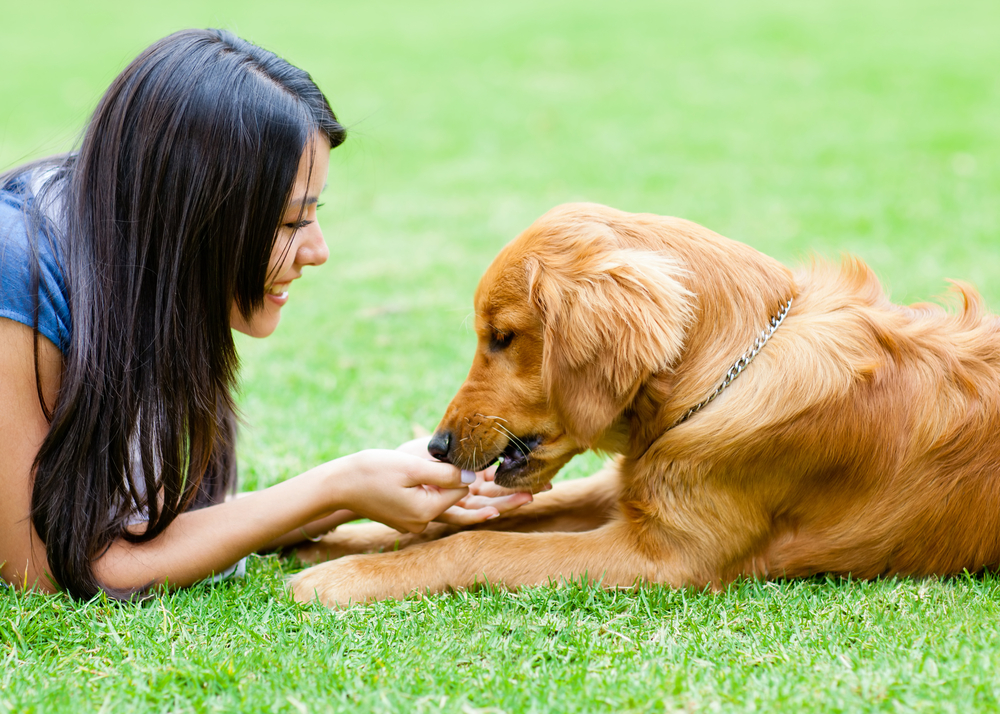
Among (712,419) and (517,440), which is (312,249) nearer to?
(517,440)

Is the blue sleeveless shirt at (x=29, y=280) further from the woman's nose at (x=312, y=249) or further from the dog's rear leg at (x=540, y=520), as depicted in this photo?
the dog's rear leg at (x=540, y=520)

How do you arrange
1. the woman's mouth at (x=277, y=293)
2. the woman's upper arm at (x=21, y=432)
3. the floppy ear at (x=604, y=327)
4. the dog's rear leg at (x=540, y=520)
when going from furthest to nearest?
the dog's rear leg at (x=540, y=520) → the woman's mouth at (x=277, y=293) → the floppy ear at (x=604, y=327) → the woman's upper arm at (x=21, y=432)

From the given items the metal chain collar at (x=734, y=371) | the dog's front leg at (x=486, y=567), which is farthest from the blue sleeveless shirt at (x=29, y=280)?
the metal chain collar at (x=734, y=371)

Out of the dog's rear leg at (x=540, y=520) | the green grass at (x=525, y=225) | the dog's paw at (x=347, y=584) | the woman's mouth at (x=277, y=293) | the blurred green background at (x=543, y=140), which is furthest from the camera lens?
the blurred green background at (x=543, y=140)

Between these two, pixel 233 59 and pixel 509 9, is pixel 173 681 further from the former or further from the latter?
pixel 509 9

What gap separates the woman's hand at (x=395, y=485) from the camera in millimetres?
3141

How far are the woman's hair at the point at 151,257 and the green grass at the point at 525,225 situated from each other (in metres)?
0.34

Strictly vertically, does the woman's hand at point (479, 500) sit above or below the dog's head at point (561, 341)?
below

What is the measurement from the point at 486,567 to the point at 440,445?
45cm

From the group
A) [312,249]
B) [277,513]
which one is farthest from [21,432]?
[312,249]

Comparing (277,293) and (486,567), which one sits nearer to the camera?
(486,567)

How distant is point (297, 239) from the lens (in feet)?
10.7

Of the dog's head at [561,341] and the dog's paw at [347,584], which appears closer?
the dog's head at [561,341]

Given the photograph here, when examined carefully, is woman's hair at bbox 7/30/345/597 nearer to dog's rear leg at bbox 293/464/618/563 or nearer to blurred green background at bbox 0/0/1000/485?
blurred green background at bbox 0/0/1000/485
